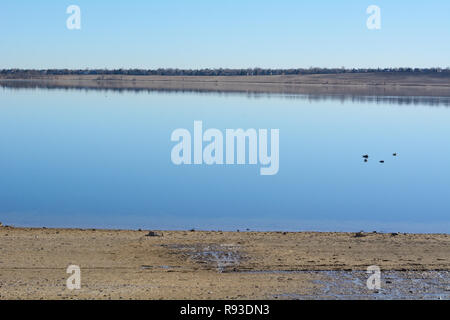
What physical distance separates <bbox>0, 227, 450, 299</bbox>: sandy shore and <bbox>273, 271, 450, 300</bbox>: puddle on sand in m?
0.01

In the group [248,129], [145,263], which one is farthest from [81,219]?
[248,129]

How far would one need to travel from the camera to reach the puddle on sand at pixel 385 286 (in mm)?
6648

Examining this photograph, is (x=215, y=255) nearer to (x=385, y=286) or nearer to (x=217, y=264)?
(x=217, y=264)

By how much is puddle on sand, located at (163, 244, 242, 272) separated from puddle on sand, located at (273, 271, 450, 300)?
929 mm

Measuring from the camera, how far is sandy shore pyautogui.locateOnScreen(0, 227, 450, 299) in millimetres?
6711

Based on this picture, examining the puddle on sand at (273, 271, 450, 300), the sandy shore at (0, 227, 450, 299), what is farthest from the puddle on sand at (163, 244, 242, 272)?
the puddle on sand at (273, 271, 450, 300)

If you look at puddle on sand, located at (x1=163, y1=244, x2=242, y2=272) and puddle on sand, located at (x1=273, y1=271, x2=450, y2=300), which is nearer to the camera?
puddle on sand, located at (x1=273, y1=271, x2=450, y2=300)

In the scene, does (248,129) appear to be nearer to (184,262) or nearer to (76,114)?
(76,114)

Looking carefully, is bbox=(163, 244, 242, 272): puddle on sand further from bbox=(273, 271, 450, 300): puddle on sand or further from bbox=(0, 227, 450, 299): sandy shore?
bbox=(273, 271, 450, 300): puddle on sand

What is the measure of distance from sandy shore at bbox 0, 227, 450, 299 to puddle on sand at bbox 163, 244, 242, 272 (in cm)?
1

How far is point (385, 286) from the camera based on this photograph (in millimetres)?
7020

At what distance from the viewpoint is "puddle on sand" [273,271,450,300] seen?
665 cm

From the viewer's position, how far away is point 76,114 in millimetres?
33562
